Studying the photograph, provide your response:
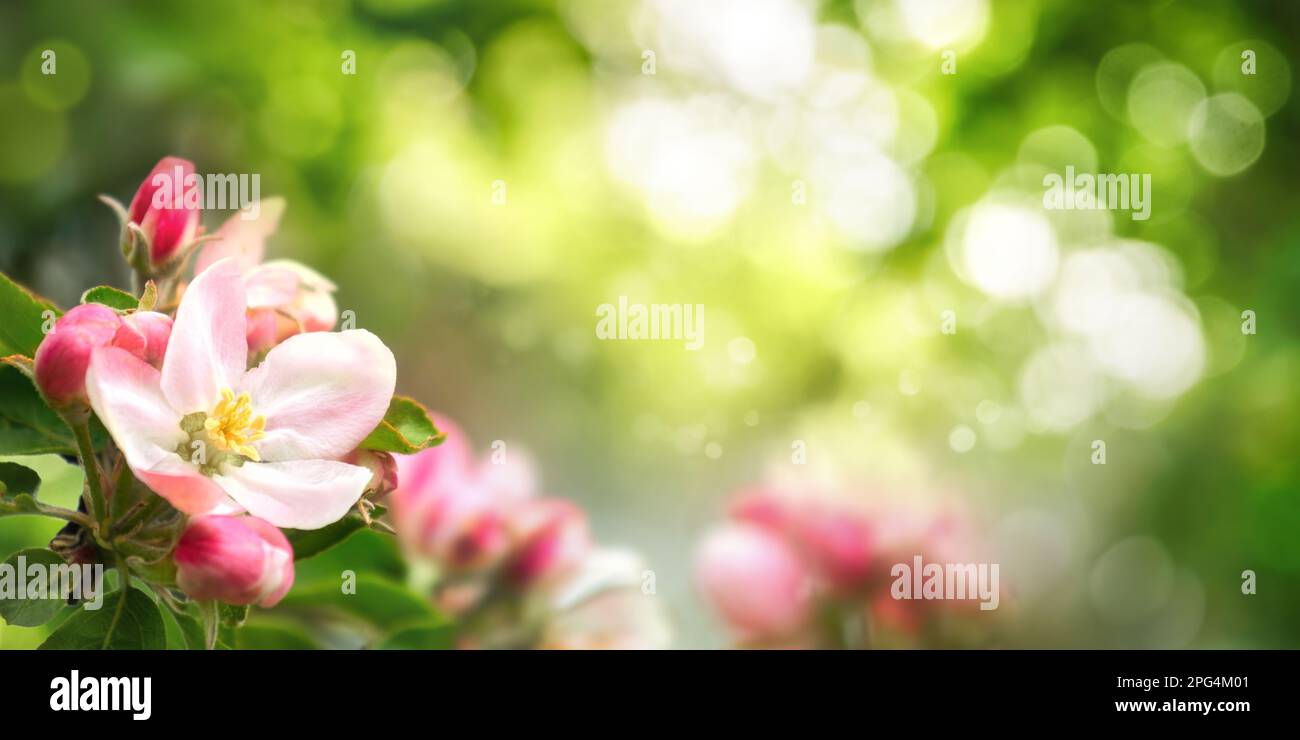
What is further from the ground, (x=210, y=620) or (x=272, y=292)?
(x=272, y=292)

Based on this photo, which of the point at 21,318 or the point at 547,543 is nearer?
the point at 21,318

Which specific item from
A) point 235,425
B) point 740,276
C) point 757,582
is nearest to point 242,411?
point 235,425

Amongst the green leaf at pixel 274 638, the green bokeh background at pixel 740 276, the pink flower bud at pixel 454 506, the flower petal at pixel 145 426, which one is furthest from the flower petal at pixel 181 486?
the green bokeh background at pixel 740 276

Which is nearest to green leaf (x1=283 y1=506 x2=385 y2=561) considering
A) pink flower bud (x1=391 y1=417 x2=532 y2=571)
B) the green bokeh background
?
pink flower bud (x1=391 y1=417 x2=532 y2=571)

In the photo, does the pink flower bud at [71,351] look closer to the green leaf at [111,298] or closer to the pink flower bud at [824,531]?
the green leaf at [111,298]

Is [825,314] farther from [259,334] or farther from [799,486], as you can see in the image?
[259,334]

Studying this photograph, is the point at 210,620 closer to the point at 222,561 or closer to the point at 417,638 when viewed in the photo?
the point at 222,561
